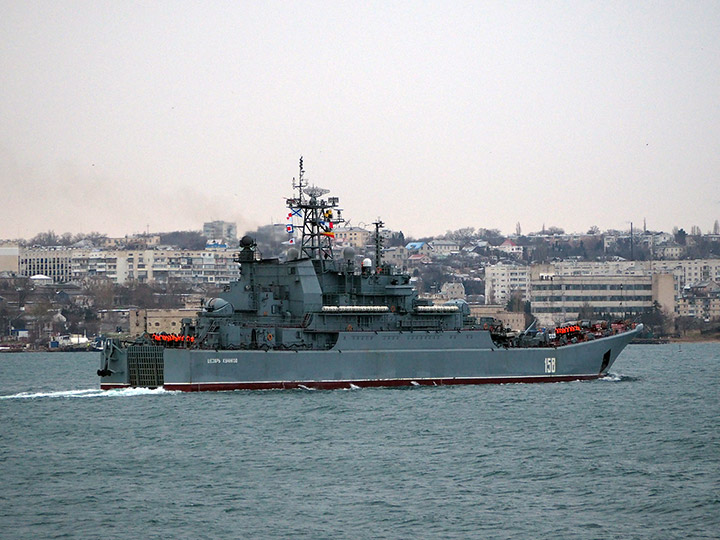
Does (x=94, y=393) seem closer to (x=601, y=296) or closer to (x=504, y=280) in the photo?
(x=601, y=296)

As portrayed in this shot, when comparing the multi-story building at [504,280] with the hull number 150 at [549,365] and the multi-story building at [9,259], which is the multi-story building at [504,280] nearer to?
the multi-story building at [9,259]

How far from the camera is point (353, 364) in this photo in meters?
48.2

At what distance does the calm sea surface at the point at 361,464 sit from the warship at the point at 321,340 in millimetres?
1239

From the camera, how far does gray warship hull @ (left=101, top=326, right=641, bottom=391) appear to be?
46344 mm

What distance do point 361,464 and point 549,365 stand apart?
2336 cm

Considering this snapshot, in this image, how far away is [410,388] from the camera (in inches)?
1914

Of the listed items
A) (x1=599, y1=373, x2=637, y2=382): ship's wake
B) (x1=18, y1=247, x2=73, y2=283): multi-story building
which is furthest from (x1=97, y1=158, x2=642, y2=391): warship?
(x1=18, y1=247, x2=73, y2=283): multi-story building

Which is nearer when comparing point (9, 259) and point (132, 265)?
point (132, 265)

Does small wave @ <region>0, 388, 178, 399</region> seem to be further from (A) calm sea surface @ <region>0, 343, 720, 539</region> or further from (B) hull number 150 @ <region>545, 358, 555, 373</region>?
(B) hull number 150 @ <region>545, 358, 555, 373</region>

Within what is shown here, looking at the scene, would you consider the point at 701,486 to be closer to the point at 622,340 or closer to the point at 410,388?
the point at 410,388

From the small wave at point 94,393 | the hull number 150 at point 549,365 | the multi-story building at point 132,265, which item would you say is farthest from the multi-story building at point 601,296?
the small wave at point 94,393

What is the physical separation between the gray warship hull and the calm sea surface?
104 cm

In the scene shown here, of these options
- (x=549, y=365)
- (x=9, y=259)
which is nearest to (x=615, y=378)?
(x=549, y=365)

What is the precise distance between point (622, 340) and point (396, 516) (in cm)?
3336
